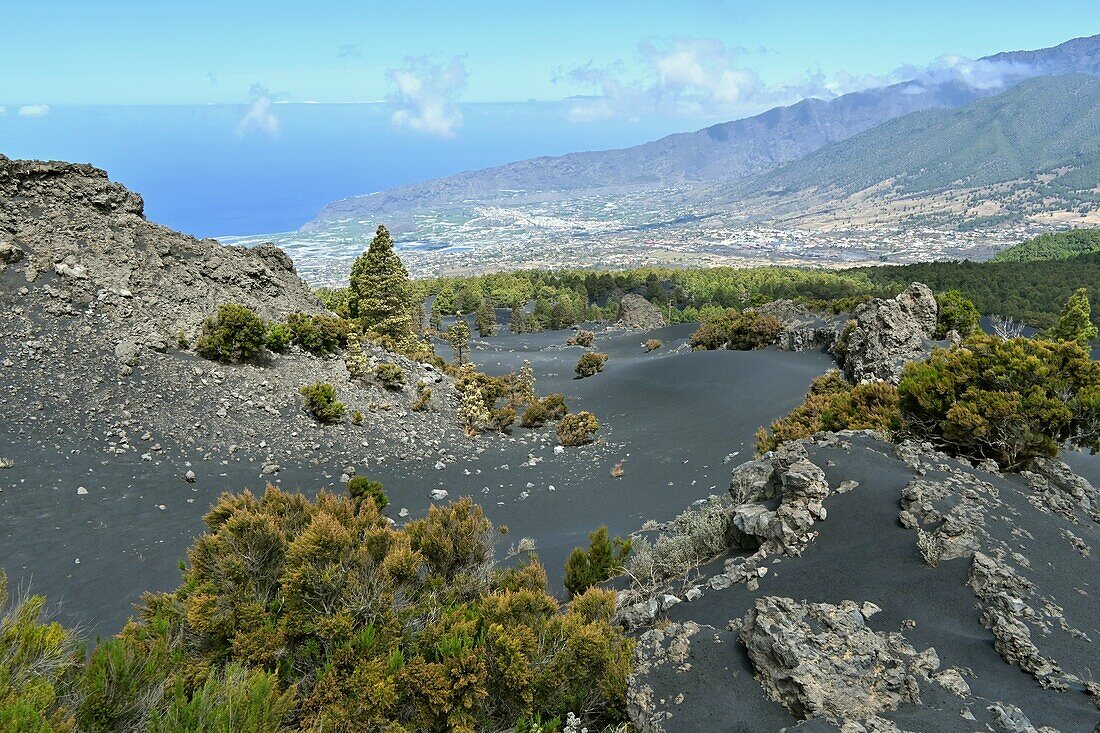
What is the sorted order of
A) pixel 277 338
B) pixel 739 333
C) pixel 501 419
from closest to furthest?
pixel 277 338 → pixel 501 419 → pixel 739 333

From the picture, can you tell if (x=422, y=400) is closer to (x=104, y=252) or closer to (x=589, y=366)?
(x=104, y=252)

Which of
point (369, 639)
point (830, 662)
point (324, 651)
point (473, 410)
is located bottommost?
point (473, 410)

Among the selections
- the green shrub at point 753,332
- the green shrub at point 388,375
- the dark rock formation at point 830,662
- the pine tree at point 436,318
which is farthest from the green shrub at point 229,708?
the pine tree at point 436,318

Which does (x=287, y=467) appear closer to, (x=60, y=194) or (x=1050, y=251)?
(x=60, y=194)

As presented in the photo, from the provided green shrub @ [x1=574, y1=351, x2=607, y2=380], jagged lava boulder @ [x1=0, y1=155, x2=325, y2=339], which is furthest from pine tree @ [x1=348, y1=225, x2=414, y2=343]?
green shrub @ [x1=574, y1=351, x2=607, y2=380]

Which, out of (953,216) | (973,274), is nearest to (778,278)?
(973,274)

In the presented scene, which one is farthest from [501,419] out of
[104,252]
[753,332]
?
[753,332]

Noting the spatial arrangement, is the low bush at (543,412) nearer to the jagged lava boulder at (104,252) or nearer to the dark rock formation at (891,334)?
the dark rock formation at (891,334)
